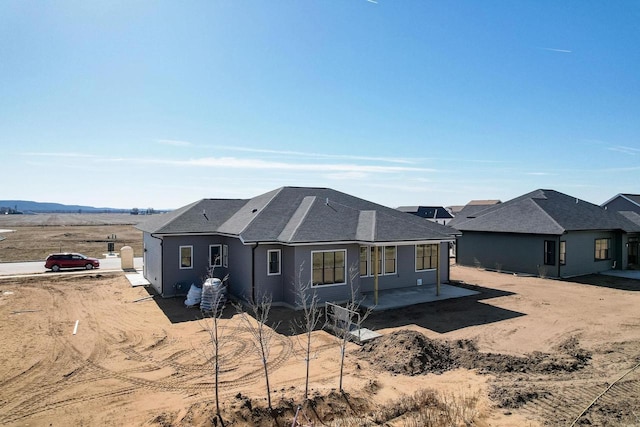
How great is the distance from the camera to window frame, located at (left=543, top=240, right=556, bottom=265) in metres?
24.8

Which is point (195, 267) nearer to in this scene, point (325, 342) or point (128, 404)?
point (325, 342)

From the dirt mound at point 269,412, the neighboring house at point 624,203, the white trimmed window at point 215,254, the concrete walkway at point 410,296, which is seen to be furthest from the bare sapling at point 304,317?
the neighboring house at point 624,203

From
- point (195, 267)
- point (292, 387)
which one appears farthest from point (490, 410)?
point (195, 267)

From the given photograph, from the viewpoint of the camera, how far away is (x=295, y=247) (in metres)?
16.4

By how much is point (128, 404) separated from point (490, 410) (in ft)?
25.5

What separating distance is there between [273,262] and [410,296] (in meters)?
6.58

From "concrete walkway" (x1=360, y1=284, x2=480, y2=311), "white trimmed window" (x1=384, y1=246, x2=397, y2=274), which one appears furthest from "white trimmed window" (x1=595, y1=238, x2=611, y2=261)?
"white trimmed window" (x1=384, y1=246, x2=397, y2=274)

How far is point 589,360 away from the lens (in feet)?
36.8

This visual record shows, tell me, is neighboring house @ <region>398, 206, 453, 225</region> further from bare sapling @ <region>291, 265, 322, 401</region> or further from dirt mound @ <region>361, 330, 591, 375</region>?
dirt mound @ <region>361, 330, 591, 375</region>

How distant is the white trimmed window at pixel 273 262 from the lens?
1717 cm

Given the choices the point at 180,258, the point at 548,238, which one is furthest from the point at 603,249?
the point at 180,258

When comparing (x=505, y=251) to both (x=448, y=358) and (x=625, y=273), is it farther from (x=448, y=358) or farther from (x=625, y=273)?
(x=448, y=358)

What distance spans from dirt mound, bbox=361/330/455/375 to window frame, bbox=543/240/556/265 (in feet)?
53.7

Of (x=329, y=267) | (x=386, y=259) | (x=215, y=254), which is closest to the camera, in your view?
(x=329, y=267)
